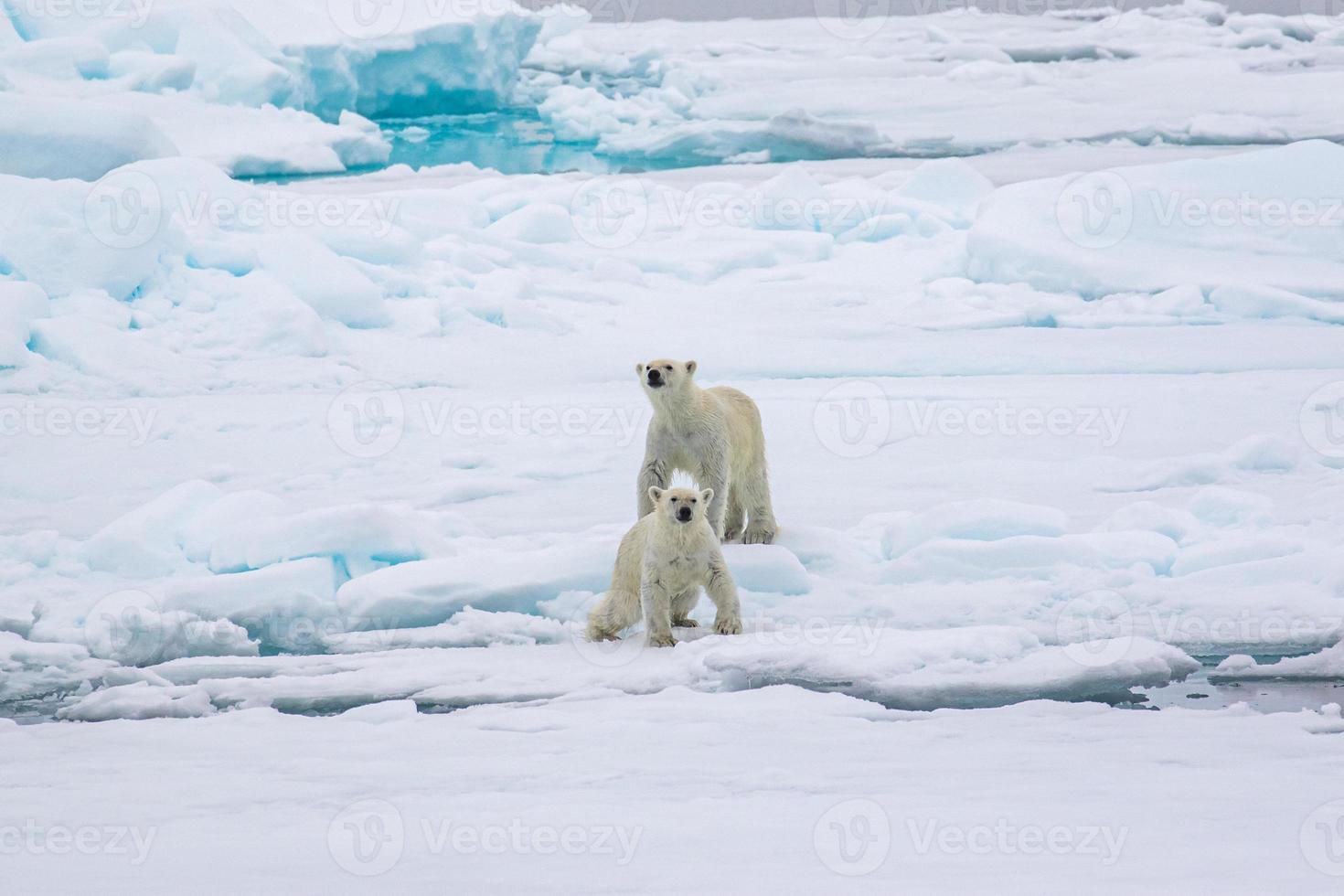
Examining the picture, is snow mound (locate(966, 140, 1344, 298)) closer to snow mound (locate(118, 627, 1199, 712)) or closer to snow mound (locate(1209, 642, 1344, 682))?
snow mound (locate(1209, 642, 1344, 682))

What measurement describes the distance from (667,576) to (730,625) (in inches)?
9.0

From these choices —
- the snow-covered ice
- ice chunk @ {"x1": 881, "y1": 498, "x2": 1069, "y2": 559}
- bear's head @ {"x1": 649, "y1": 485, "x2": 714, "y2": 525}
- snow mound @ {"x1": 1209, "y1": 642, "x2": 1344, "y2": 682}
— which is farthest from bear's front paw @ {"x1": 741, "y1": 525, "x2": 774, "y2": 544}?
snow mound @ {"x1": 1209, "y1": 642, "x2": 1344, "y2": 682}

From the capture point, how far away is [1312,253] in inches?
334

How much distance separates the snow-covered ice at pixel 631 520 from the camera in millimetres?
2621

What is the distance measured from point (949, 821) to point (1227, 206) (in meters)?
7.36

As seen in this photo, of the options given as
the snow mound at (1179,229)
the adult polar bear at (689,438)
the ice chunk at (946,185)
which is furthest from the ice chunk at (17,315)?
the ice chunk at (946,185)

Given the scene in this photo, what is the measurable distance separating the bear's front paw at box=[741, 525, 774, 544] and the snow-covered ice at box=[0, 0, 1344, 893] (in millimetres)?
106

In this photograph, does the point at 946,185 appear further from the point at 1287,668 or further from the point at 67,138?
the point at 1287,668

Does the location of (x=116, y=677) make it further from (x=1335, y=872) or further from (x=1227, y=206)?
(x=1227, y=206)

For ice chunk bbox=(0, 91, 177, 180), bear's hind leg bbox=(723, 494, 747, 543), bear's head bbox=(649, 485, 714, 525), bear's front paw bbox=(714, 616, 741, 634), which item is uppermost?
ice chunk bbox=(0, 91, 177, 180)

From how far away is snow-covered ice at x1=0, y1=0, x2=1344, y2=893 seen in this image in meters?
2.62

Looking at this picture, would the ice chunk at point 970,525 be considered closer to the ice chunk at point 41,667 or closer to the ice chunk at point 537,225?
the ice chunk at point 41,667

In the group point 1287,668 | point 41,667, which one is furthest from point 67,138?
point 1287,668

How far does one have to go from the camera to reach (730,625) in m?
3.58
